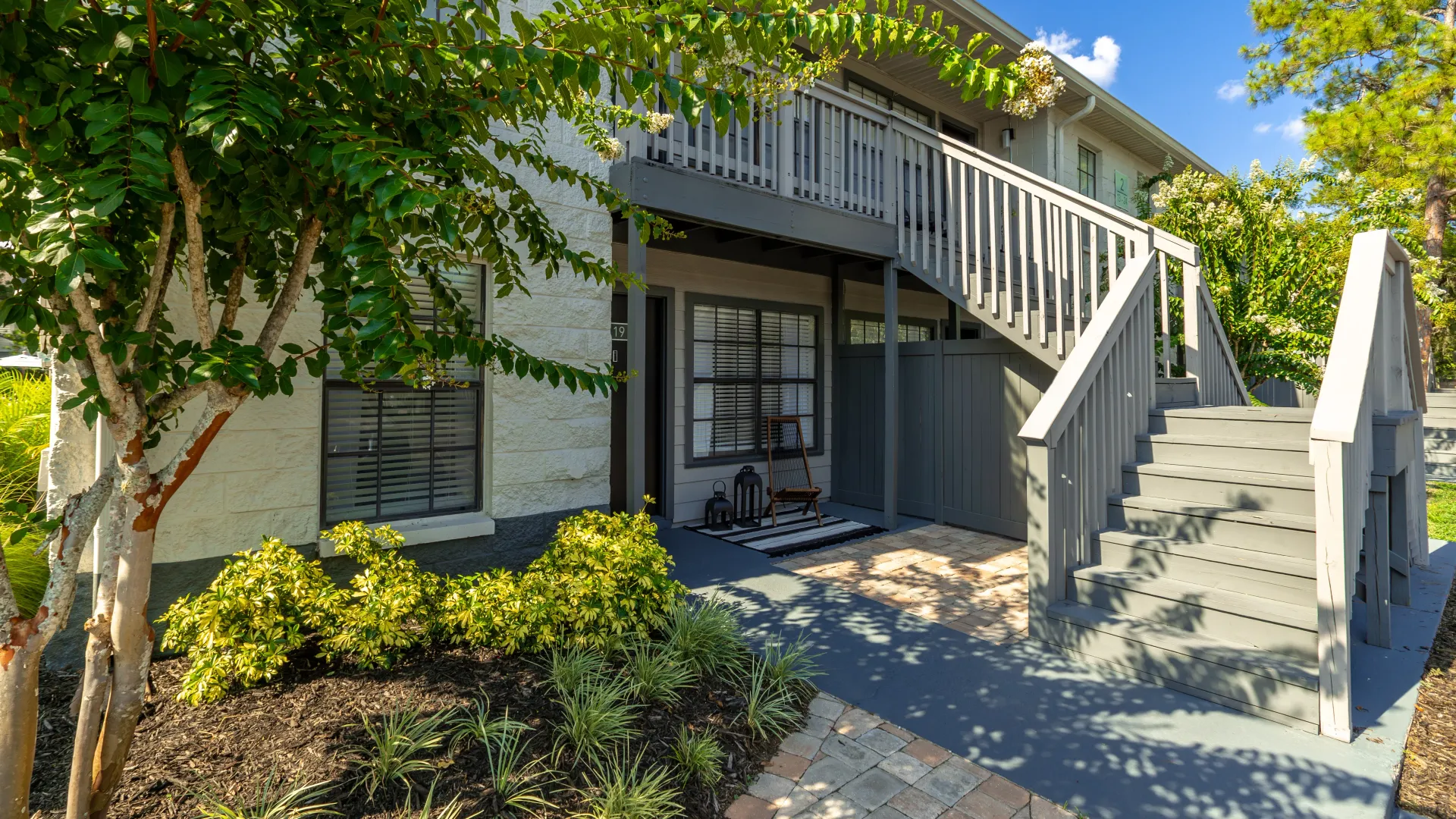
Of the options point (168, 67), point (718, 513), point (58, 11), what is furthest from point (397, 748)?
point (718, 513)

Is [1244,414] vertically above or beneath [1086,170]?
beneath

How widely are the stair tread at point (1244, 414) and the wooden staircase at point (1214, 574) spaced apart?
Answer: 0.01 meters

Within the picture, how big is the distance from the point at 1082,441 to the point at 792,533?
2.80 m

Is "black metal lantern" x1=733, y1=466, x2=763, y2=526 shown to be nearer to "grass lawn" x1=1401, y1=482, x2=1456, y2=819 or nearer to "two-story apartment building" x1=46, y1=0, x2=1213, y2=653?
"two-story apartment building" x1=46, y1=0, x2=1213, y2=653

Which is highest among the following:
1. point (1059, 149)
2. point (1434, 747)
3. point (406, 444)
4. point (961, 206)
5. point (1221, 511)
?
point (1059, 149)

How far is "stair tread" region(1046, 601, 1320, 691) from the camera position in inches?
112

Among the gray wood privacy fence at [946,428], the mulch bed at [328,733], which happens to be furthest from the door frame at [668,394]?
the mulch bed at [328,733]

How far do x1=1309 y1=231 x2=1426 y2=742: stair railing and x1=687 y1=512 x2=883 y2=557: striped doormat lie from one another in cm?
322

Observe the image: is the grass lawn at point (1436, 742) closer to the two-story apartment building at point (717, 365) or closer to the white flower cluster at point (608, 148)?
the two-story apartment building at point (717, 365)

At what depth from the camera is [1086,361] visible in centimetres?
368

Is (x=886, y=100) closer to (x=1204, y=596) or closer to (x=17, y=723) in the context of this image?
(x=1204, y=596)

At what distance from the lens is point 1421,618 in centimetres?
396

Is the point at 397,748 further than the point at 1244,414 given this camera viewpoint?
No

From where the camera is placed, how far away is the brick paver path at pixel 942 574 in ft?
13.2
